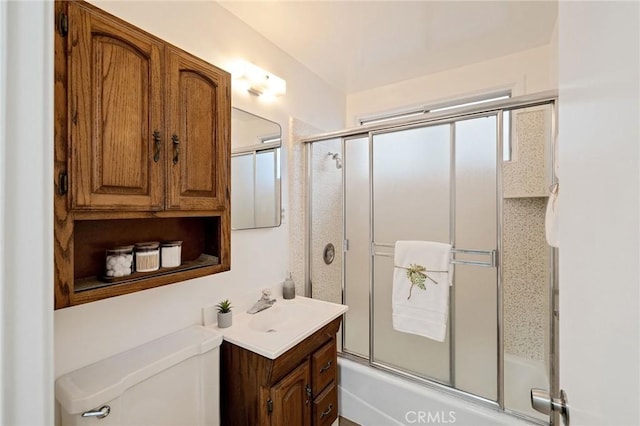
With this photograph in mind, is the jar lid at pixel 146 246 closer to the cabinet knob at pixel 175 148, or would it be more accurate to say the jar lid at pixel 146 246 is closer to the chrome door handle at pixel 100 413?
the cabinet knob at pixel 175 148

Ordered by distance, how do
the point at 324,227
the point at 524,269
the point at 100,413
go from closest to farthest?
1. the point at 100,413
2. the point at 524,269
3. the point at 324,227

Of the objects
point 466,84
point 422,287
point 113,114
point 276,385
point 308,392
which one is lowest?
point 308,392

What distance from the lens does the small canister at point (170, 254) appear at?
1154 millimetres

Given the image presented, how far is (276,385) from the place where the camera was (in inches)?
52.4

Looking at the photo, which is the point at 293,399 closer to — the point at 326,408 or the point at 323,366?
the point at 323,366

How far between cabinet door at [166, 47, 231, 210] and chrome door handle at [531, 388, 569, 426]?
1217 millimetres

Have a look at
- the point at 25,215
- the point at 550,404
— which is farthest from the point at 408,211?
the point at 25,215

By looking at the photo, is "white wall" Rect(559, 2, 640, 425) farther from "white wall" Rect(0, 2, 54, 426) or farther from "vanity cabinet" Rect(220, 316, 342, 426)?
"vanity cabinet" Rect(220, 316, 342, 426)

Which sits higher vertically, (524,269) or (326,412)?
(524,269)

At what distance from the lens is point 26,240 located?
31 centimetres

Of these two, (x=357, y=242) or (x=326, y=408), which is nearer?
(x=326, y=408)

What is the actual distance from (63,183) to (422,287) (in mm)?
1786

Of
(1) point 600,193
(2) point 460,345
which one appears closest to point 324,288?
(2) point 460,345

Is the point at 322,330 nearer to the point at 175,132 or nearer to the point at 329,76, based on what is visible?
the point at 175,132
